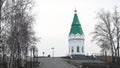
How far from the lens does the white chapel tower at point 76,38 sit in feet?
318

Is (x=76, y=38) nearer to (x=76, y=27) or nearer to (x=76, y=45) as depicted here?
(x=76, y=45)

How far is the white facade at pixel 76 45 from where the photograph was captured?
9733cm

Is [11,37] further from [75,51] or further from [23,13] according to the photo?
[75,51]

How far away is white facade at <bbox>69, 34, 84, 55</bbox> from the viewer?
3832 inches

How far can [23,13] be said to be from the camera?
90.0 feet

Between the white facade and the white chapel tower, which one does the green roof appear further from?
the white facade

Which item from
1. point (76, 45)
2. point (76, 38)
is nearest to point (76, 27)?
point (76, 38)

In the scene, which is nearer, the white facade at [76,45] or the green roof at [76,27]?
the green roof at [76,27]

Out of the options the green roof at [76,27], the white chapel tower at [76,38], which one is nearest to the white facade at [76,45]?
the white chapel tower at [76,38]

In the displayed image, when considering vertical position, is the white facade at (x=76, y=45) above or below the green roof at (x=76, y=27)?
below

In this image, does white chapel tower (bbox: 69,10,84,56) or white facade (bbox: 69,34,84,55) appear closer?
white chapel tower (bbox: 69,10,84,56)

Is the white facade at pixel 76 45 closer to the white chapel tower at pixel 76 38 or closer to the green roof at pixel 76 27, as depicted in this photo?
the white chapel tower at pixel 76 38

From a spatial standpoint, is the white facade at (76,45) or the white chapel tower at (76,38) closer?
the white chapel tower at (76,38)

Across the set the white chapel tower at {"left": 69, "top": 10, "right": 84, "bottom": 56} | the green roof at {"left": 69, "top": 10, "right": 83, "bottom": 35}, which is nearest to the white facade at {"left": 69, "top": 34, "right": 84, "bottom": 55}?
the white chapel tower at {"left": 69, "top": 10, "right": 84, "bottom": 56}
